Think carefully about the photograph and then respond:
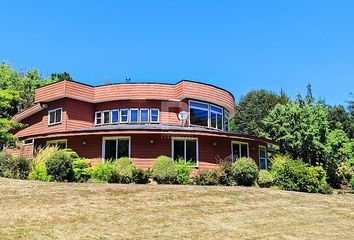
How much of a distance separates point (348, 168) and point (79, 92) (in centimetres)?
2300

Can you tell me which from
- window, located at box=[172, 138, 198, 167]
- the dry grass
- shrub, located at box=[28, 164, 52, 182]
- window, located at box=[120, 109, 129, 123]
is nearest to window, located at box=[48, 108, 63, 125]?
window, located at box=[120, 109, 129, 123]

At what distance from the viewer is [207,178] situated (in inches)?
845

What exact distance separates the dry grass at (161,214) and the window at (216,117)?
33.4 ft

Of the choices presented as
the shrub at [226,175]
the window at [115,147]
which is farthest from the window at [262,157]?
the window at [115,147]

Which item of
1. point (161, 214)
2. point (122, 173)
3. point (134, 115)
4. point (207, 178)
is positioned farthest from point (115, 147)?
point (161, 214)

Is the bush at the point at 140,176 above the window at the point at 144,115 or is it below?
below

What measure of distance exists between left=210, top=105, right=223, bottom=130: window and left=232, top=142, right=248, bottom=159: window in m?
2.60

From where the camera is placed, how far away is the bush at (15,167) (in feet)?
66.9

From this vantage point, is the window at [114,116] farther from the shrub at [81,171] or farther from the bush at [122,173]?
the bush at [122,173]

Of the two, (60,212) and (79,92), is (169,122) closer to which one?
(79,92)

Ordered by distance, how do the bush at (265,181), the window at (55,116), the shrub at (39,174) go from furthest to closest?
the window at (55,116), the bush at (265,181), the shrub at (39,174)

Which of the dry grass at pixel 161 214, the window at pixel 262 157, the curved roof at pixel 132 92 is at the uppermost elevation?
the curved roof at pixel 132 92

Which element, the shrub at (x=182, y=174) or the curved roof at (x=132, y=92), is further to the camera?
the curved roof at (x=132, y=92)

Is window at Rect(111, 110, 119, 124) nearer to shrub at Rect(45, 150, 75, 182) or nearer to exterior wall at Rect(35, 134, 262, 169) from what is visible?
exterior wall at Rect(35, 134, 262, 169)
